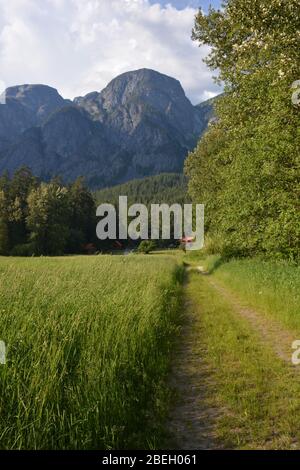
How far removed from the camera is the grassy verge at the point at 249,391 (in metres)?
5.95

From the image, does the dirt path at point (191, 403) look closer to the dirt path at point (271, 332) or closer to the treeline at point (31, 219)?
the dirt path at point (271, 332)

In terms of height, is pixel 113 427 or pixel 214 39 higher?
pixel 214 39

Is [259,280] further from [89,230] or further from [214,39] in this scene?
[89,230]

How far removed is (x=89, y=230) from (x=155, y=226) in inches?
1854

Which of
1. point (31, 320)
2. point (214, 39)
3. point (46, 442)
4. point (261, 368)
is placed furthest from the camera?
point (214, 39)

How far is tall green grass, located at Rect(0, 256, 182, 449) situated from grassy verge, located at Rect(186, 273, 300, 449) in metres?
1.15

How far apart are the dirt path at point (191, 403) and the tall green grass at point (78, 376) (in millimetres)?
316

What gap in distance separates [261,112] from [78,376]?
17.9 meters

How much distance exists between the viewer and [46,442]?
497 centimetres

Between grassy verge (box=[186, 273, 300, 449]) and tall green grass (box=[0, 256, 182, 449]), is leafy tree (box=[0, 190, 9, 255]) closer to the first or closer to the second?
grassy verge (box=[186, 273, 300, 449])

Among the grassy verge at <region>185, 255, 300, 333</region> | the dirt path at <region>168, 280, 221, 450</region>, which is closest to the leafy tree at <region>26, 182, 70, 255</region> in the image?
the grassy verge at <region>185, 255, 300, 333</region>

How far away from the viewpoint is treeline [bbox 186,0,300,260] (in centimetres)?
1315

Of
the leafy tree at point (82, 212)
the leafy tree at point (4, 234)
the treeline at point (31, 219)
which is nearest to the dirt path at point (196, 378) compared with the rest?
the treeline at point (31, 219)
